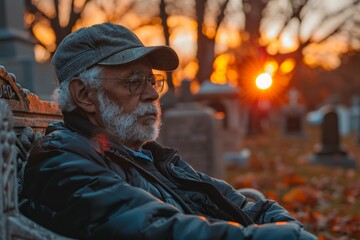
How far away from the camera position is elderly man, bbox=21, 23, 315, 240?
1.79 metres

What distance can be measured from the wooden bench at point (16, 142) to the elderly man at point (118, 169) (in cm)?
14

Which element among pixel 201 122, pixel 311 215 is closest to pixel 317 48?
pixel 201 122

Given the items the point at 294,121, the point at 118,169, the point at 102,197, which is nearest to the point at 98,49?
the point at 118,169

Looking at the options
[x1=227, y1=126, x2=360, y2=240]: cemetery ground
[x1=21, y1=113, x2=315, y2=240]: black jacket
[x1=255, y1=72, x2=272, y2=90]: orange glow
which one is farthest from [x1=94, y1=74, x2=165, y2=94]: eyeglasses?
[x1=255, y1=72, x2=272, y2=90]: orange glow

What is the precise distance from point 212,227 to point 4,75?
115cm

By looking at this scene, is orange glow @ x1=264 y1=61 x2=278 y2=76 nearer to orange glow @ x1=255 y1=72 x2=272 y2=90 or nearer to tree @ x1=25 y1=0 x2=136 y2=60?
orange glow @ x1=255 y1=72 x2=272 y2=90

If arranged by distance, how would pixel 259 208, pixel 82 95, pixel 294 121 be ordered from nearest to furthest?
pixel 82 95 < pixel 259 208 < pixel 294 121

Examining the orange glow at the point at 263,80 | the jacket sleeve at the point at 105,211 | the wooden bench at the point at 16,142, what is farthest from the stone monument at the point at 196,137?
the orange glow at the point at 263,80

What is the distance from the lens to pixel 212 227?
179cm

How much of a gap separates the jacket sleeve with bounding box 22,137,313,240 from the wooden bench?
123mm

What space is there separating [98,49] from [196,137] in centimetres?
664

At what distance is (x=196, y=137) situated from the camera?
8875 millimetres

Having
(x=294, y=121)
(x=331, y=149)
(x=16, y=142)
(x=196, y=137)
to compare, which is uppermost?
(x=16, y=142)

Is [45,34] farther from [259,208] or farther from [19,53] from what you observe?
[259,208]
